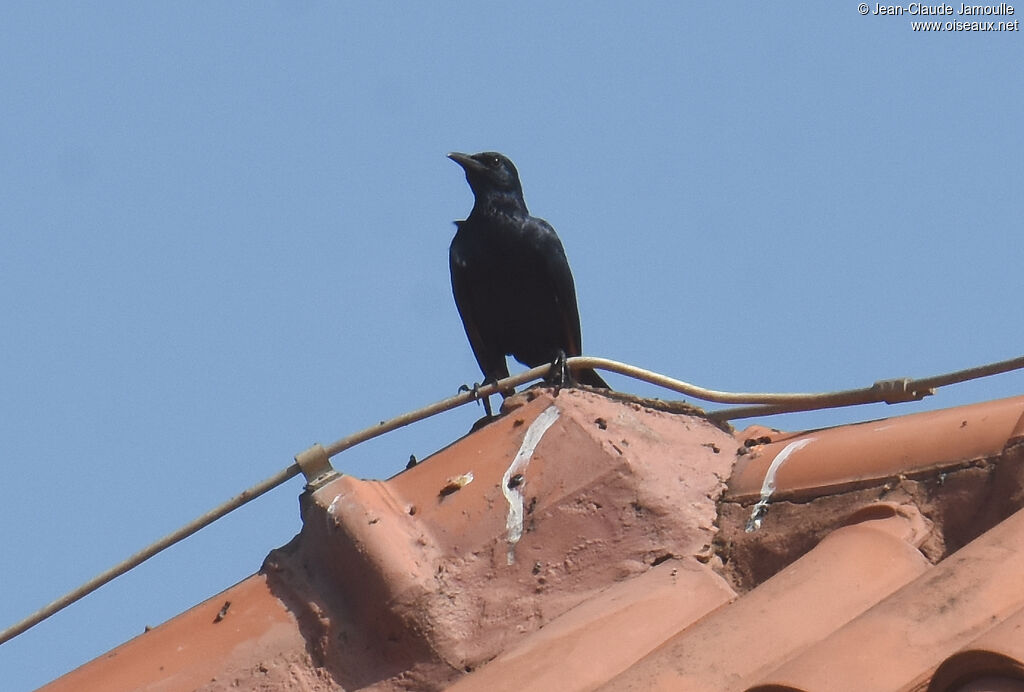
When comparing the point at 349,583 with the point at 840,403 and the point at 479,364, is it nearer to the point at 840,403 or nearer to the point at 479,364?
the point at 840,403

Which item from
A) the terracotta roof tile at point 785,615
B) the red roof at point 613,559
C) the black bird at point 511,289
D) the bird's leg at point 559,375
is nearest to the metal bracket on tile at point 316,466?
the red roof at point 613,559

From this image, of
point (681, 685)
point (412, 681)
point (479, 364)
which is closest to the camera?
point (681, 685)

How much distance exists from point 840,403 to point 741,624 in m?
0.88

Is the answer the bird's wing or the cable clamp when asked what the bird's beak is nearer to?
the bird's wing

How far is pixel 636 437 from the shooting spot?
3.07m

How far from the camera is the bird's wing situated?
641cm

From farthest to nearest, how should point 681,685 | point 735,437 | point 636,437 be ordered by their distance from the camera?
point 735,437, point 636,437, point 681,685

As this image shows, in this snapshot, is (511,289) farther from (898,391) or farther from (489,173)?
(898,391)

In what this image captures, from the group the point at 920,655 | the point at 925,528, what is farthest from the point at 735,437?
the point at 920,655

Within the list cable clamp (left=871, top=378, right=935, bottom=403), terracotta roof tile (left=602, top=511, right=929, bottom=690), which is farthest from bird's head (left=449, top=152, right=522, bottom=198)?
terracotta roof tile (left=602, top=511, right=929, bottom=690)

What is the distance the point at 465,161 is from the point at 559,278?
797 mm

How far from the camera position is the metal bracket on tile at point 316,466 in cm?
311

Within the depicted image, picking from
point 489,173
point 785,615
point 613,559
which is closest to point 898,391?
point 613,559

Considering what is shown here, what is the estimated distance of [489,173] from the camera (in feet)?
22.3
